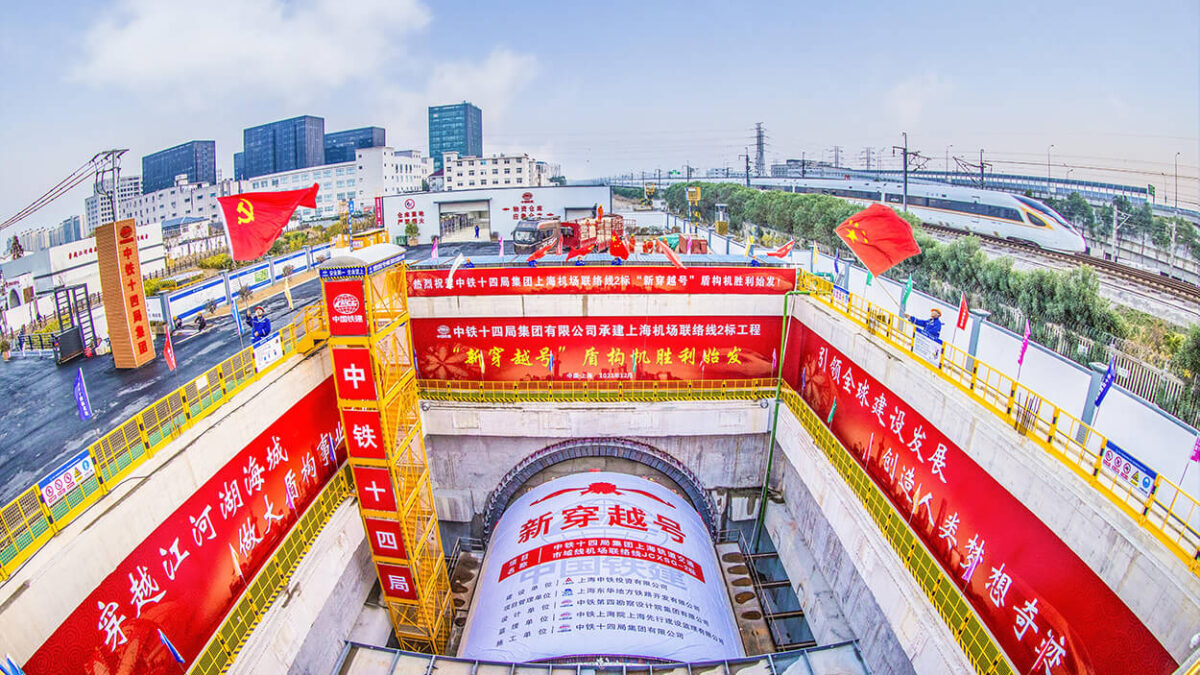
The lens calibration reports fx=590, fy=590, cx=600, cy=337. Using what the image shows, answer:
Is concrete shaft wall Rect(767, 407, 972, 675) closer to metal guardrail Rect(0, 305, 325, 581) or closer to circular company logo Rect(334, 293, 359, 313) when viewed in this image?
circular company logo Rect(334, 293, 359, 313)

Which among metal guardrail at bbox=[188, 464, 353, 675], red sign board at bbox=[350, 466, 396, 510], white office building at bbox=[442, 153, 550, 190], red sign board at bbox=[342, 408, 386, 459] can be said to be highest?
white office building at bbox=[442, 153, 550, 190]

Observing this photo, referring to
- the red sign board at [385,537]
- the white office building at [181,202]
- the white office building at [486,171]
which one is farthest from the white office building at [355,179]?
the red sign board at [385,537]

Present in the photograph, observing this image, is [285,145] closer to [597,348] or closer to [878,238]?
[597,348]

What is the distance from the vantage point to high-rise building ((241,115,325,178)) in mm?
141625

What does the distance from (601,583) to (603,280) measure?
8.81m

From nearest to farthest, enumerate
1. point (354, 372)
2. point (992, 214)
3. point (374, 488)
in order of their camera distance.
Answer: point (354, 372)
point (374, 488)
point (992, 214)

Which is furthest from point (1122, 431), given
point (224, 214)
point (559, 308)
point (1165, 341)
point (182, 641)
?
point (224, 214)

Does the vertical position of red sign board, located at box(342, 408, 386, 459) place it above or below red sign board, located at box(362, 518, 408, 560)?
above

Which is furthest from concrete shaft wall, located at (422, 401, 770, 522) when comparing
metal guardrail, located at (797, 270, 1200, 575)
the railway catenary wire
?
the railway catenary wire

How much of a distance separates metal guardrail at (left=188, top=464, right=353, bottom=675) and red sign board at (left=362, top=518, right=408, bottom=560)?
96 cm

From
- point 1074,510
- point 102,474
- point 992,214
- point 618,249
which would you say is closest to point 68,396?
point 102,474

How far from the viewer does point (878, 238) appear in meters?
13.1

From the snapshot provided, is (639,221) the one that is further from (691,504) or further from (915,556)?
(915,556)

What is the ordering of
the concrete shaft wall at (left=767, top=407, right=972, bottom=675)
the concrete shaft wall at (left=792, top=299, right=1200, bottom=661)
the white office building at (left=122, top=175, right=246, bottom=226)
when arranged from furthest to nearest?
1. the white office building at (left=122, top=175, right=246, bottom=226)
2. the concrete shaft wall at (left=767, top=407, right=972, bottom=675)
3. the concrete shaft wall at (left=792, top=299, right=1200, bottom=661)
